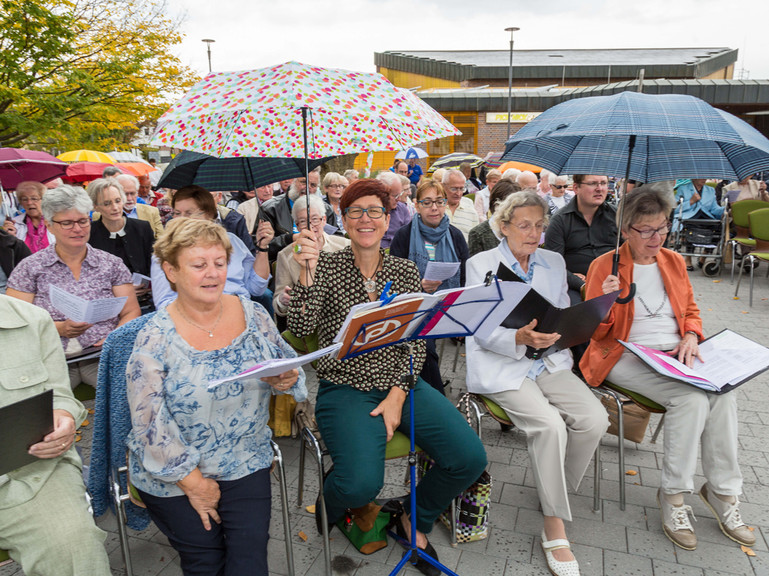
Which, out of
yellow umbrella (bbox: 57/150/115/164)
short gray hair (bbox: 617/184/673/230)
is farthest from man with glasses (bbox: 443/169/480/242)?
yellow umbrella (bbox: 57/150/115/164)

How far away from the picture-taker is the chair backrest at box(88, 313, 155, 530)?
2500 millimetres

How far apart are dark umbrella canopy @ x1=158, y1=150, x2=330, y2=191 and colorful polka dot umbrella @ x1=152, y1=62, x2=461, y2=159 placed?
2.67 feet

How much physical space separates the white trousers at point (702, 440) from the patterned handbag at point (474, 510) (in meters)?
0.97

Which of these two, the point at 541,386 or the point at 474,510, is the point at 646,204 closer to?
the point at 541,386

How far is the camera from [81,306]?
3.11 metres

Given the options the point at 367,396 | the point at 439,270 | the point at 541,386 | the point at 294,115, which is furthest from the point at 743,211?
the point at 367,396

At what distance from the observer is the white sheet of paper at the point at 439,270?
13.0ft

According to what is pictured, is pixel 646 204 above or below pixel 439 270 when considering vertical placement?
above

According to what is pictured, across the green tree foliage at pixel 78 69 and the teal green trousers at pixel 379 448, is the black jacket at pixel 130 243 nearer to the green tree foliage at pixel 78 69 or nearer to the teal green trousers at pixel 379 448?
the teal green trousers at pixel 379 448

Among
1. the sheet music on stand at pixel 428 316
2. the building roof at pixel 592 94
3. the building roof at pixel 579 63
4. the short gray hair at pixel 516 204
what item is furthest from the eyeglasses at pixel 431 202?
the building roof at pixel 579 63

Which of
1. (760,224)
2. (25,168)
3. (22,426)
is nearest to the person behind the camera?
(22,426)

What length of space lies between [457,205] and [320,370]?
13.7 feet

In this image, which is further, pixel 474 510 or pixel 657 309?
pixel 657 309

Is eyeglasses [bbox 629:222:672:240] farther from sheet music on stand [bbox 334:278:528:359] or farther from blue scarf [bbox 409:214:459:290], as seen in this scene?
blue scarf [bbox 409:214:459:290]
